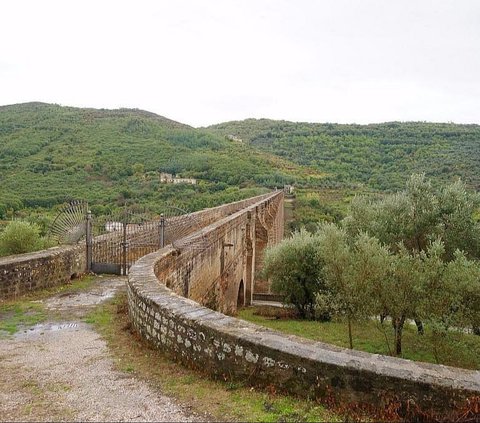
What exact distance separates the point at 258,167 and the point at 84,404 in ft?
219

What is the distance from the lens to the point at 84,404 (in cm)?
350

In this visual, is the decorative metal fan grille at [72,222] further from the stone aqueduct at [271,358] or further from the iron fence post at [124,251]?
the stone aqueduct at [271,358]

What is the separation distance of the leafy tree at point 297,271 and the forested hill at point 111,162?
42.0 feet

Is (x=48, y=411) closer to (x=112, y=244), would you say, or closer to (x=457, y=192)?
(x=112, y=244)

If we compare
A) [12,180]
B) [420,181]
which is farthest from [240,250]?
[12,180]

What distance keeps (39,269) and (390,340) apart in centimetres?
1149

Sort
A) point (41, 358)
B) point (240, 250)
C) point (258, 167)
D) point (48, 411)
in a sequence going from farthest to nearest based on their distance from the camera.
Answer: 1. point (258, 167)
2. point (240, 250)
3. point (41, 358)
4. point (48, 411)

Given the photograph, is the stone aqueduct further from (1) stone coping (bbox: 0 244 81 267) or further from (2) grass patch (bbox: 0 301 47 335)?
(2) grass patch (bbox: 0 301 47 335)

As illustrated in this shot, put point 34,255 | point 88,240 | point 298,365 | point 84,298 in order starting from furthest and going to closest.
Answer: point 88,240 < point 34,255 < point 84,298 < point 298,365

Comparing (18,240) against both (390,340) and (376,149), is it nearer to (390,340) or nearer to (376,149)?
(390,340)

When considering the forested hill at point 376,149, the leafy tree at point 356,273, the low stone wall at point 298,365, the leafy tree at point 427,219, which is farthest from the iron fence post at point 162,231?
the forested hill at point 376,149

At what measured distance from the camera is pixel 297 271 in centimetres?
1867

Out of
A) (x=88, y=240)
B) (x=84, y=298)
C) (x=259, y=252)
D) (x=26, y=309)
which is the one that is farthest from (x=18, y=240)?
(x=259, y=252)

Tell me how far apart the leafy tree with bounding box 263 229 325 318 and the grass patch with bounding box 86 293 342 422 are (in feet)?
46.0
